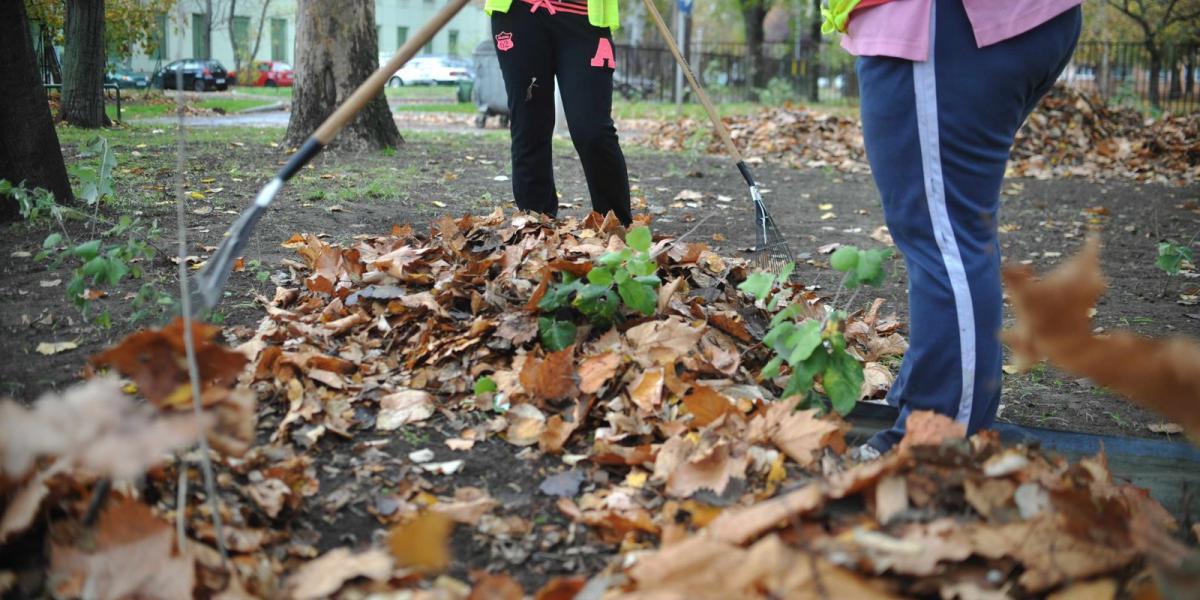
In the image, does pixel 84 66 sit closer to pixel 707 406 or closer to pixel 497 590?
pixel 707 406

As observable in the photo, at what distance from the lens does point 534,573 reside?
182 centimetres

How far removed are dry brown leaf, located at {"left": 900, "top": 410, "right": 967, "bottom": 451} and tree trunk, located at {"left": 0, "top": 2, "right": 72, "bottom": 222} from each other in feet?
12.1

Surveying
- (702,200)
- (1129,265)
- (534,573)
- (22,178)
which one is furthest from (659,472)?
(702,200)

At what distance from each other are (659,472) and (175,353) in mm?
1000

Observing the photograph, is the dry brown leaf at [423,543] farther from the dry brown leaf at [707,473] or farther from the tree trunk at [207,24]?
the tree trunk at [207,24]

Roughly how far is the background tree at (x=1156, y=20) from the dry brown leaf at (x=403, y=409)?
43.9ft

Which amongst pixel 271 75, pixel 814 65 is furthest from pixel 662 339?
pixel 271 75

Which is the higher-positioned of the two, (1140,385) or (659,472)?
(1140,385)

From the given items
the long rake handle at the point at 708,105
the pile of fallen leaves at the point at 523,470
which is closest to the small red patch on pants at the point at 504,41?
the long rake handle at the point at 708,105

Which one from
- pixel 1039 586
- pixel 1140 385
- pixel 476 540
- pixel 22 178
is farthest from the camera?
pixel 22 178

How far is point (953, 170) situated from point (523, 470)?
44.3 inches

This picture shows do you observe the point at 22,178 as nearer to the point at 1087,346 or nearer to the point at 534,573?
the point at 534,573

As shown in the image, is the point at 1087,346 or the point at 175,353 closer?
the point at 1087,346

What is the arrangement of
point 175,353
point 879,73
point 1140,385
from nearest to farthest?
point 1140,385, point 175,353, point 879,73
